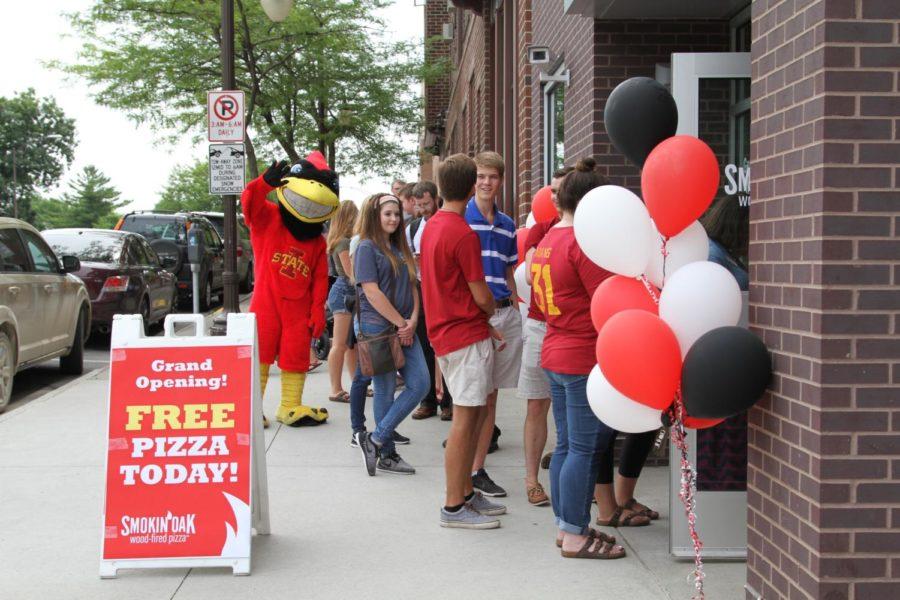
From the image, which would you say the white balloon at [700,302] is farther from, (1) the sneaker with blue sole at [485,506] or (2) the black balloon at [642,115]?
(1) the sneaker with blue sole at [485,506]

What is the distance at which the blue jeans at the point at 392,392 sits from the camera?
19.8 feet

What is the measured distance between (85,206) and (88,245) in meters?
105

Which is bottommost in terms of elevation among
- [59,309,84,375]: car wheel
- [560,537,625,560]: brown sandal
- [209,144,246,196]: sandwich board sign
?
[560,537,625,560]: brown sandal

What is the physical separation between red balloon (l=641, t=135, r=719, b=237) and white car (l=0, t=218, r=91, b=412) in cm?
694

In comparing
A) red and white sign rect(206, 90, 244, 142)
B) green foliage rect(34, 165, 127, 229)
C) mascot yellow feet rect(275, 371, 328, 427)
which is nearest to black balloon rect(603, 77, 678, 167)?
mascot yellow feet rect(275, 371, 328, 427)

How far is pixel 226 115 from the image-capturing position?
10.7 metres

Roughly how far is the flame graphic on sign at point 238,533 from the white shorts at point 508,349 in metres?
1.90

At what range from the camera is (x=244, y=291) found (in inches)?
983

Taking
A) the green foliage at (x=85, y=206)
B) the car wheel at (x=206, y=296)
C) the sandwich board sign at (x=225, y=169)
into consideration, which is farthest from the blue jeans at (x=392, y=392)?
the green foliage at (x=85, y=206)

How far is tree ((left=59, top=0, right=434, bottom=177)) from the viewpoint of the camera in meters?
18.9

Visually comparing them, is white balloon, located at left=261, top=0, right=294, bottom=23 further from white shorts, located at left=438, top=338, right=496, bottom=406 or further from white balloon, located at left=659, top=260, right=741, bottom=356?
white balloon, located at left=659, top=260, right=741, bottom=356

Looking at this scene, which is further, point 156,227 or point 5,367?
point 156,227

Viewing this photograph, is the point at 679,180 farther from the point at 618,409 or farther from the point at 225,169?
the point at 225,169

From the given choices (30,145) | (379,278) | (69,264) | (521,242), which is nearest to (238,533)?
(379,278)
